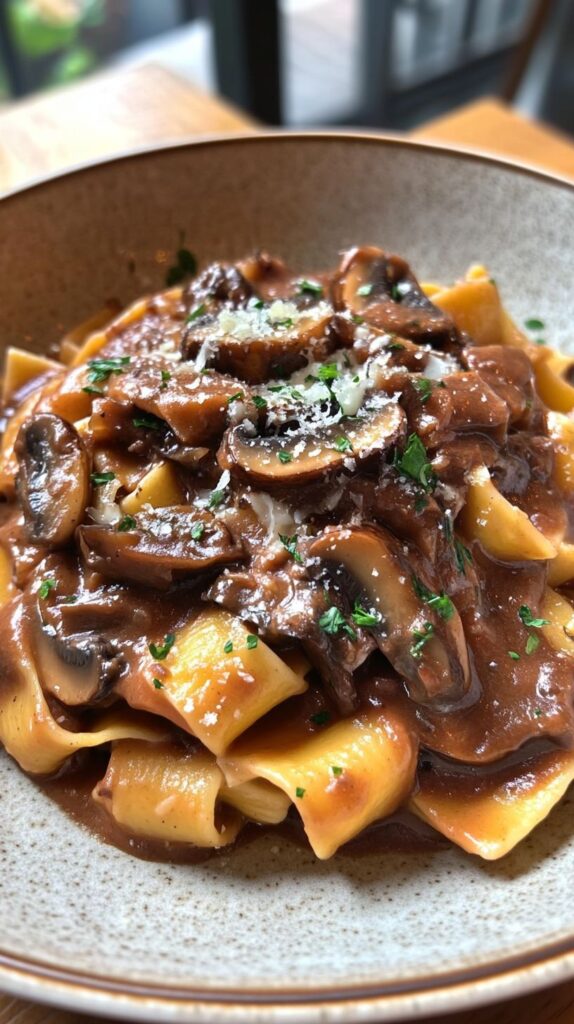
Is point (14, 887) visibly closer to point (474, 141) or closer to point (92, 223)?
point (92, 223)

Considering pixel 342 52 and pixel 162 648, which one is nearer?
pixel 162 648

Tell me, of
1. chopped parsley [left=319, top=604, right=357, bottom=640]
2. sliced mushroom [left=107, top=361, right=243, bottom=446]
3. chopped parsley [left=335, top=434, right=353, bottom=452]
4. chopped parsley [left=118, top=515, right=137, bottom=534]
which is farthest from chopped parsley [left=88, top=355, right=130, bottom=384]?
chopped parsley [left=319, top=604, right=357, bottom=640]

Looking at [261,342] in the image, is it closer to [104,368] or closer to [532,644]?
[104,368]

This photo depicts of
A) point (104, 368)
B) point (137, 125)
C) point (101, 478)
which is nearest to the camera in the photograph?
point (101, 478)

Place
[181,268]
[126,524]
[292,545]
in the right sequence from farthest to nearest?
[181,268]
[126,524]
[292,545]

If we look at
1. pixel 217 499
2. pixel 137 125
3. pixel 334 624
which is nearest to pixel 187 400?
pixel 217 499

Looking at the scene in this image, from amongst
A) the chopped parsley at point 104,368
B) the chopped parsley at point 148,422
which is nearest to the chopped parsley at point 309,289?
the chopped parsley at point 104,368

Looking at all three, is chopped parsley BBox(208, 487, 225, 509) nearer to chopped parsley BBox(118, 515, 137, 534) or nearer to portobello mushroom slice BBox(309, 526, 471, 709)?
chopped parsley BBox(118, 515, 137, 534)
